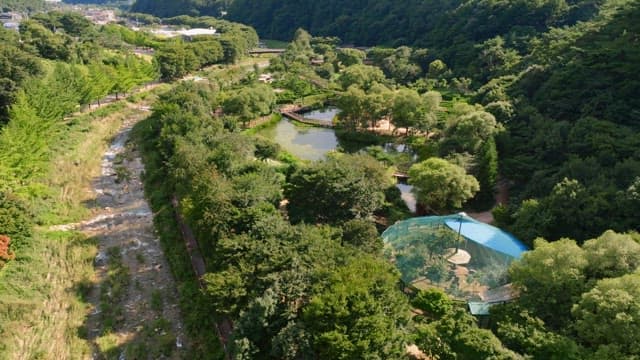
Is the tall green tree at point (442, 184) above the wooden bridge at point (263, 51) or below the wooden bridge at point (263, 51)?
below

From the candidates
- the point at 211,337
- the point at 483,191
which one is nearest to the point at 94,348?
the point at 211,337

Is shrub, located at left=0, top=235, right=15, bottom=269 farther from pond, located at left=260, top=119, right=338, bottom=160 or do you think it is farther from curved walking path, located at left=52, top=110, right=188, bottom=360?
pond, located at left=260, top=119, right=338, bottom=160

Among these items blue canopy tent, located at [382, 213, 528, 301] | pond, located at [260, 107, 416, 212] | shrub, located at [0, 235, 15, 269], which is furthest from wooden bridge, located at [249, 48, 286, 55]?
blue canopy tent, located at [382, 213, 528, 301]

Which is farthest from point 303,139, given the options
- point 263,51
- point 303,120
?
point 263,51

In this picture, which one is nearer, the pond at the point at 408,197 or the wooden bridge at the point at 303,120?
the pond at the point at 408,197

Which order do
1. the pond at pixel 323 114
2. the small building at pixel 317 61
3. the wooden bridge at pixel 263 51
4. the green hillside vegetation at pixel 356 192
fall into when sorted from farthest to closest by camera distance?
1. the wooden bridge at pixel 263 51
2. the small building at pixel 317 61
3. the pond at pixel 323 114
4. the green hillside vegetation at pixel 356 192

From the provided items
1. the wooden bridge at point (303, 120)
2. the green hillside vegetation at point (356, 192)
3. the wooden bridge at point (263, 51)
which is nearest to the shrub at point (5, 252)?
the green hillside vegetation at point (356, 192)

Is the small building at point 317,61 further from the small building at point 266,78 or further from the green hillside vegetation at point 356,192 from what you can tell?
the green hillside vegetation at point 356,192

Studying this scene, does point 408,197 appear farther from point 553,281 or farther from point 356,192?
point 553,281

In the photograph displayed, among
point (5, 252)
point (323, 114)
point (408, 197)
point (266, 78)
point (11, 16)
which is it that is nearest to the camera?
point (5, 252)

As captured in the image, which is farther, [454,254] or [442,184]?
[442,184]
